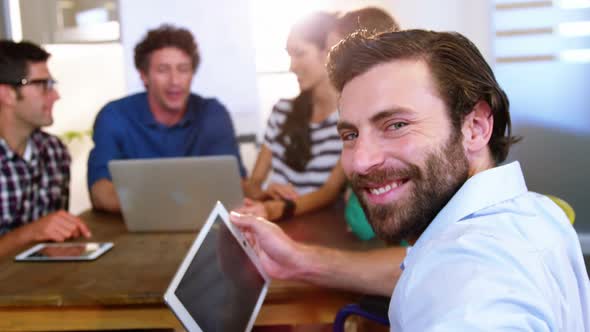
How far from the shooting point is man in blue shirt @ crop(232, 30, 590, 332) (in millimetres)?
684

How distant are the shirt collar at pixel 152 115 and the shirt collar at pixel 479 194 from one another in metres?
2.19

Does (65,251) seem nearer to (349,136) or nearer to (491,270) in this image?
(349,136)

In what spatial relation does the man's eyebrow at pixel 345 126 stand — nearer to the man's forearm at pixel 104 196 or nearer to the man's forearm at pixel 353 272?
the man's forearm at pixel 353 272

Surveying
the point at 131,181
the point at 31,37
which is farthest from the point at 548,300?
the point at 31,37

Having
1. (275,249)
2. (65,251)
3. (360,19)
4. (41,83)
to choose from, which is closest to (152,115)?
(41,83)

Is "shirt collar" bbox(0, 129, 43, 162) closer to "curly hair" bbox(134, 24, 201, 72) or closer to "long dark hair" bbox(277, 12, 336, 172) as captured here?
"curly hair" bbox(134, 24, 201, 72)

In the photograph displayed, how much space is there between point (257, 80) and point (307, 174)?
1068mm

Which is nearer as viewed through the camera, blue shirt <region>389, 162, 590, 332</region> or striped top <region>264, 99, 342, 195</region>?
blue shirt <region>389, 162, 590, 332</region>

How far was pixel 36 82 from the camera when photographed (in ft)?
8.98

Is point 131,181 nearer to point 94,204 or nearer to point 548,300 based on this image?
point 94,204

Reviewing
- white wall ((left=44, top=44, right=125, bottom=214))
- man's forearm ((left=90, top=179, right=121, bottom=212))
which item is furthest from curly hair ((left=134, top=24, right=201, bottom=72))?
man's forearm ((left=90, top=179, right=121, bottom=212))

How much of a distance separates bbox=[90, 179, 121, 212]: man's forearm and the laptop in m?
0.42

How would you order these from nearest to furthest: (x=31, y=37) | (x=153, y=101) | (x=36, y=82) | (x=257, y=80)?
(x=36, y=82) < (x=153, y=101) < (x=257, y=80) < (x=31, y=37)

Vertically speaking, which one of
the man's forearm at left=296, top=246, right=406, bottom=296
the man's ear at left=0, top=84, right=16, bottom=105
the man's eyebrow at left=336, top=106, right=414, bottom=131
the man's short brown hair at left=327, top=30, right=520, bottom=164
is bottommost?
the man's forearm at left=296, top=246, right=406, bottom=296
